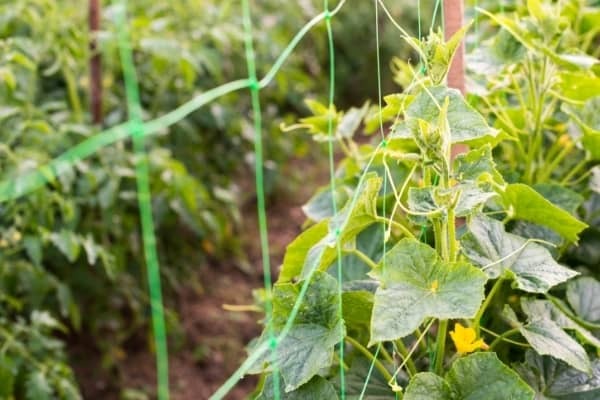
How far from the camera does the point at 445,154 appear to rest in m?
1.46

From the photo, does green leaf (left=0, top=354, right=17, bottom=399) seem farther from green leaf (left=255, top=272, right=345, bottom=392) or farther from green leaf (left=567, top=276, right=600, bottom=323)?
green leaf (left=567, top=276, right=600, bottom=323)

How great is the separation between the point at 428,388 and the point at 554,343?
235mm

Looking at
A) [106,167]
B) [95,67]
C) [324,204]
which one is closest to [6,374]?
[106,167]

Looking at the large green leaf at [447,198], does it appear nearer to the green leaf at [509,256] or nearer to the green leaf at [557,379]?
Result: the green leaf at [509,256]

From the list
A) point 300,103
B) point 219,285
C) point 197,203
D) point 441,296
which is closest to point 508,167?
point 441,296

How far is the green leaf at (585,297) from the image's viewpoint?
178 cm

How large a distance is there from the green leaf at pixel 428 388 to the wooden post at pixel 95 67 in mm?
1929

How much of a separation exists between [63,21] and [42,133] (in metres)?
0.45

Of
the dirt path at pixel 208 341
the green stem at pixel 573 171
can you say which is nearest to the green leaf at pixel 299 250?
the green stem at pixel 573 171

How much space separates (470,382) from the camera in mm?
1435

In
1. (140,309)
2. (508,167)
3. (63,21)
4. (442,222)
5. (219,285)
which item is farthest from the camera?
(219,285)

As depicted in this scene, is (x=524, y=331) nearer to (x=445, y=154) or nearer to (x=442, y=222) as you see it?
(x=442, y=222)

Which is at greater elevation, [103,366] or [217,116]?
[217,116]

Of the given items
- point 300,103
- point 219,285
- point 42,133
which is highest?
point 42,133
